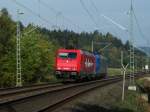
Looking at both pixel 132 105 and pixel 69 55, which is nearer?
pixel 132 105

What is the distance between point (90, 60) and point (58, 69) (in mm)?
8297

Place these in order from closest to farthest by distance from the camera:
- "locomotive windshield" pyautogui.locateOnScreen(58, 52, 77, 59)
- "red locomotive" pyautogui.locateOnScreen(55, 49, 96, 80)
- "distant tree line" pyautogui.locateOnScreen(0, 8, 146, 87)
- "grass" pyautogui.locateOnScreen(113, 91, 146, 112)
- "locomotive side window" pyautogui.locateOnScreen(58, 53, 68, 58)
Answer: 1. "grass" pyautogui.locateOnScreen(113, 91, 146, 112)
2. "red locomotive" pyautogui.locateOnScreen(55, 49, 96, 80)
3. "locomotive windshield" pyautogui.locateOnScreen(58, 52, 77, 59)
4. "locomotive side window" pyautogui.locateOnScreen(58, 53, 68, 58)
5. "distant tree line" pyautogui.locateOnScreen(0, 8, 146, 87)

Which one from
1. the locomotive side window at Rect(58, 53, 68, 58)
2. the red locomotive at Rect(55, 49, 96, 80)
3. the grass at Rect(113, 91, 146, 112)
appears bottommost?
the grass at Rect(113, 91, 146, 112)

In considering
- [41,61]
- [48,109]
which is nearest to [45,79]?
[41,61]

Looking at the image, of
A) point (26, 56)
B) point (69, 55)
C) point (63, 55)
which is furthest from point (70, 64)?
point (26, 56)

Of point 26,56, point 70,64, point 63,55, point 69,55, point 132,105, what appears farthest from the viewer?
point 26,56

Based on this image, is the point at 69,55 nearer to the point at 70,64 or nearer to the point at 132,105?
the point at 70,64

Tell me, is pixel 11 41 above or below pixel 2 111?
above

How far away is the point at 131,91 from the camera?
131 feet

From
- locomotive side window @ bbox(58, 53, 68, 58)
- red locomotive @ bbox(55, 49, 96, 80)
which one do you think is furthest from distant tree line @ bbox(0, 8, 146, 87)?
red locomotive @ bbox(55, 49, 96, 80)

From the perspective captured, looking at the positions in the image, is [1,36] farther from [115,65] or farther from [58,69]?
[115,65]

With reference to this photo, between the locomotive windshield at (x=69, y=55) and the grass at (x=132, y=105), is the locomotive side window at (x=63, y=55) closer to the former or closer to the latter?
the locomotive windshield at (x=69, y=55)

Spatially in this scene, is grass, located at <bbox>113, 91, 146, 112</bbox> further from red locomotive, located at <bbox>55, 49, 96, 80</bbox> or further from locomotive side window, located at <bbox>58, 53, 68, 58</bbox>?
locomotive side window, located at <bbox>58, 53, 68, 58</bbox>

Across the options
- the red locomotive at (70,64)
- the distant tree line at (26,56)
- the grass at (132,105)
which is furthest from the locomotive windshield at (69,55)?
the grass at (132,105)
